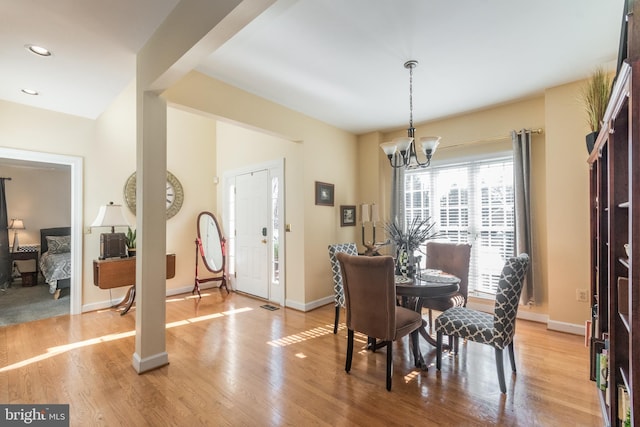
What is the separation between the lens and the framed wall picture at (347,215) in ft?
14.8

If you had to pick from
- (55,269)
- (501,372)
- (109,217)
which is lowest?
(501,372)

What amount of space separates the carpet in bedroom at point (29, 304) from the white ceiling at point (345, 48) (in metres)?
2.57

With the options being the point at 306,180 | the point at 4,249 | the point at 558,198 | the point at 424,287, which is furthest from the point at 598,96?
the point at 4,249

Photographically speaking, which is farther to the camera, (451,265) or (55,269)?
(55,269)

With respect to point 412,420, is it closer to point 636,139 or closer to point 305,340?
point 305,340

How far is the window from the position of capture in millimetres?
3594

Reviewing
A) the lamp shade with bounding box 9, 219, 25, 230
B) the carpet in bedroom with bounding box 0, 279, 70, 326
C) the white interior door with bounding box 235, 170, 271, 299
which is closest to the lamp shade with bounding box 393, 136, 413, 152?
the white interior door with bounding box 235, 170, 271, 299

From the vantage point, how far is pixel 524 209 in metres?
3.33

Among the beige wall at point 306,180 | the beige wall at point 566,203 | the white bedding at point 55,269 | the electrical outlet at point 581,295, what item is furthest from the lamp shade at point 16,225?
the electrical outlet at point 581,295

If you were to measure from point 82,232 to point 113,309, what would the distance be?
1123 millimetres

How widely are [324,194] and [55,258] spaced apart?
4.26 meters

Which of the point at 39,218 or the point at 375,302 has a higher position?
the point at 39,218

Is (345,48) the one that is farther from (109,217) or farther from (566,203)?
(109,217)

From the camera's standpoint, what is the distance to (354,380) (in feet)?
7.24
